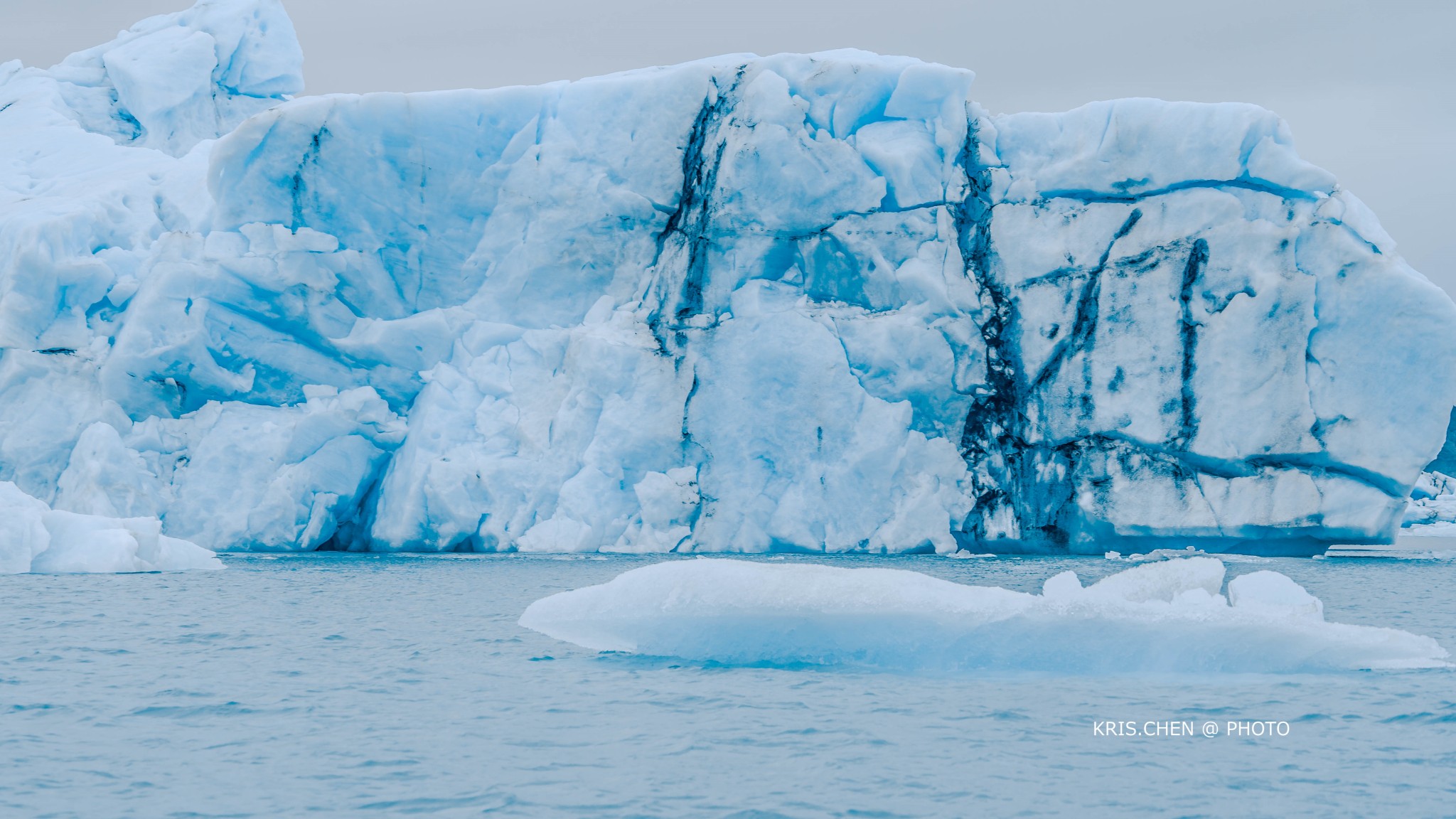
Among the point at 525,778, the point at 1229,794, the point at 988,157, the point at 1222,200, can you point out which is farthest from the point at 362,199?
the point at 1229,794

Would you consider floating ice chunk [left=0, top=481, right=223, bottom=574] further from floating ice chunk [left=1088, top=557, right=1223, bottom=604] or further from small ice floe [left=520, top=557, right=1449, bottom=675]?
floating ice chunk [left=1088, top=557, right=1223, bottom=604]

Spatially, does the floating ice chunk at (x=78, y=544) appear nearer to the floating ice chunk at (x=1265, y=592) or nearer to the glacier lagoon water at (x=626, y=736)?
the glacier lagoon water at (x=626, y=736)

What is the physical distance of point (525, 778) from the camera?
4555 millimetres

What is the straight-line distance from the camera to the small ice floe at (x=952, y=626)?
255 inches

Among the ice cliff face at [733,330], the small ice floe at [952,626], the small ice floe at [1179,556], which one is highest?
the ice cliff face at [733,330]

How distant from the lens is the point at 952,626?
652 centimetres

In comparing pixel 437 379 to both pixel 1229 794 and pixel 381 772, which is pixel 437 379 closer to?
pixel 381 772

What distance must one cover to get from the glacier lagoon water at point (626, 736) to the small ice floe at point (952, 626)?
0.56 feet

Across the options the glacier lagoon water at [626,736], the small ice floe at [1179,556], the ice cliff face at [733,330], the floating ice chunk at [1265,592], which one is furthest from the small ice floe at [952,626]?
the ice cliff face at [733,330]

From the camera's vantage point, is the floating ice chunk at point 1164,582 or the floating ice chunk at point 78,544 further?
the floating ice chunk at point 78,544

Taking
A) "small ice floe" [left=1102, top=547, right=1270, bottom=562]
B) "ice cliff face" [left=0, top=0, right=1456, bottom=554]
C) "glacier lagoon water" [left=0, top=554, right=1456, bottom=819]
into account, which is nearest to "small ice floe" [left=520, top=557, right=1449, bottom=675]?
"glacier lagoon water" [left=0, top=554, right=1456, bottom=819]

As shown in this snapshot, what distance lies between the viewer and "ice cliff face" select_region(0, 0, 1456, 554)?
15453 mm

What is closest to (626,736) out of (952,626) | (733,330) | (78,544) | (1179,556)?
(952,626)

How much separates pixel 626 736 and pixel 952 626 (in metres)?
2.03
